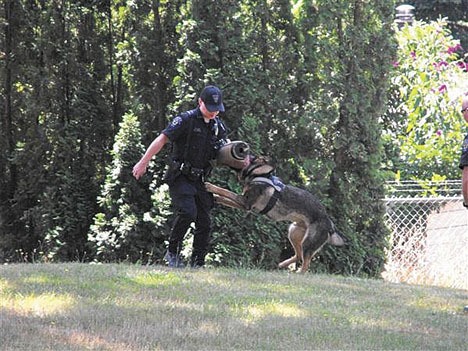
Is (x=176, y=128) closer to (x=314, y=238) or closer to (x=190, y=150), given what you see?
(x=190, y=150)

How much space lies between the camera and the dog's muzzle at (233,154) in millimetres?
7980

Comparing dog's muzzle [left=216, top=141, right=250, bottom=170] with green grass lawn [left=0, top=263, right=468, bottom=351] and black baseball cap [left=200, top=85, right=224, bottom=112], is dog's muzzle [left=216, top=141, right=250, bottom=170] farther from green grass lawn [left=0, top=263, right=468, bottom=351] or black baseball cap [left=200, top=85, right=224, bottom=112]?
green grass lawn [left=0, top=263, right=468, bottom=351]

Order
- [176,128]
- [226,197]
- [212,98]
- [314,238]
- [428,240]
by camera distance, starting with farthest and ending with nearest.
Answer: [428,240] → [314,238] → [226,197] → [176,128] → [212,98]

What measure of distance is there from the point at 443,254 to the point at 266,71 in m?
3.19

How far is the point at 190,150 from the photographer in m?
7.99

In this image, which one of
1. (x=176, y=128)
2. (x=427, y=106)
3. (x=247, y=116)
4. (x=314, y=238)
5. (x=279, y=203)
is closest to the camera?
(x=176, y=128)

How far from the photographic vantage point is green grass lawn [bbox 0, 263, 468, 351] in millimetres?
5145

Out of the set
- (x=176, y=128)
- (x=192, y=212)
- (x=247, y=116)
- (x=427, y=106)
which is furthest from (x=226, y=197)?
(x=427, y=106)

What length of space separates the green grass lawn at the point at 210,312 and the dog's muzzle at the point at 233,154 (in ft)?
3.53

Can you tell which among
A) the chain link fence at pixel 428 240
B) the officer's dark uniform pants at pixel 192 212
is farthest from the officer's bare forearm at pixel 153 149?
the chain link fence at pixel 428 240

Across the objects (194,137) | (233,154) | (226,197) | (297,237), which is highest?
(194,137)

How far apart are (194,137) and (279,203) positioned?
113 centimetres

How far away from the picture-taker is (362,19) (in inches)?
408

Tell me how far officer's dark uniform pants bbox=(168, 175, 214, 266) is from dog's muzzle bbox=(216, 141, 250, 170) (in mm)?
339
